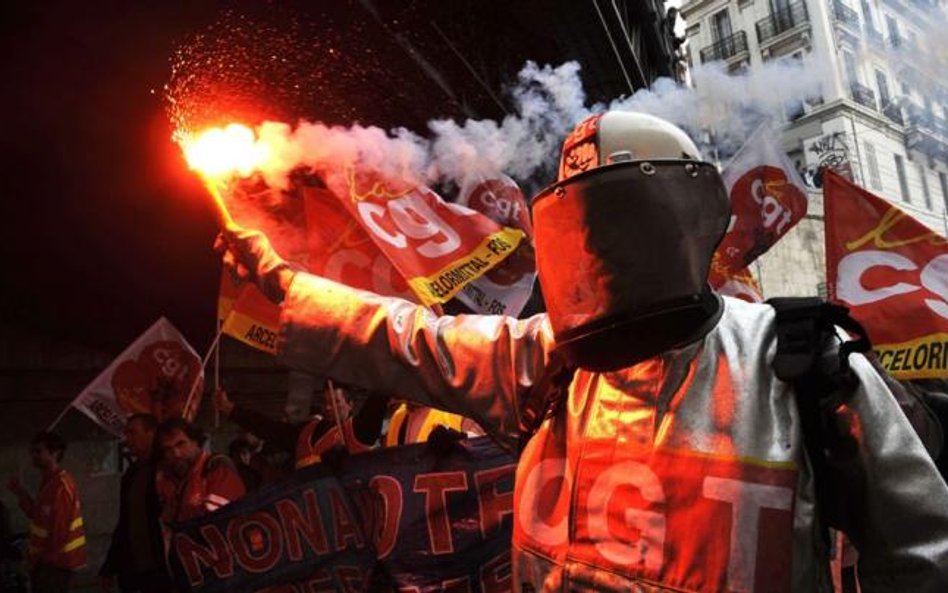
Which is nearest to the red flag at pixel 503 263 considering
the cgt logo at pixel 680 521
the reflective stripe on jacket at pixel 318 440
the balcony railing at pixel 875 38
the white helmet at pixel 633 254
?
the reflective stripe on jacket at pixel 318 440

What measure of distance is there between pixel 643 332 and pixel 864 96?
12820 millimetres

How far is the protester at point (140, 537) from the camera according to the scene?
206 inches

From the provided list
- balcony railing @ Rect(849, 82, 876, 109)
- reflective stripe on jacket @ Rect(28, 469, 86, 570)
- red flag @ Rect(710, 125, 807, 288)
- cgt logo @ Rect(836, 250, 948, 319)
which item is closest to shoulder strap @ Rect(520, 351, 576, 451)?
cgt logo @ Rect(836, 250, 948, 319)

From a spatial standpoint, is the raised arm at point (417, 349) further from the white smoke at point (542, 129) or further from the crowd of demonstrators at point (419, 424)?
the white smoke at point (542, 129)

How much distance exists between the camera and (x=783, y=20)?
477 inches

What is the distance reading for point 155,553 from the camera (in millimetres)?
5230

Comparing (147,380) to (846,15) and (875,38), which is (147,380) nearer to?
(875,38)

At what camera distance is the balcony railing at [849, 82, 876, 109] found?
36.7ft

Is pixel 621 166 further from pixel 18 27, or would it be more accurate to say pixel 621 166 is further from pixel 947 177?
pixel 947 177

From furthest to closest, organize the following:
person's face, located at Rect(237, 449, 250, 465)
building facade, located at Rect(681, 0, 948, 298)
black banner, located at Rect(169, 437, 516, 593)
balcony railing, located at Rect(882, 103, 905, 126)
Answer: balcony railing, located at Rect(882, 103, 905, 126) < person's face, located at Rect(237, 449, 250, 465) < building facade, located at Rect(681, 0, 948, 298) < black banner, located at Rect(169, 437, 516, 593)

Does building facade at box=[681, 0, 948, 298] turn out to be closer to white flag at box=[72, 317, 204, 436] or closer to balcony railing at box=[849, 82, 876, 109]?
balcony railing at box=[849, 82, 876, 109]

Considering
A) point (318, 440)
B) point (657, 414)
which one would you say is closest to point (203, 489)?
point (318, 440)

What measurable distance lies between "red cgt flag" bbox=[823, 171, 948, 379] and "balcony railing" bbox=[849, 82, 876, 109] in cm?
721

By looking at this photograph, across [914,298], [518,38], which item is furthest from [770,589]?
[518,38]
